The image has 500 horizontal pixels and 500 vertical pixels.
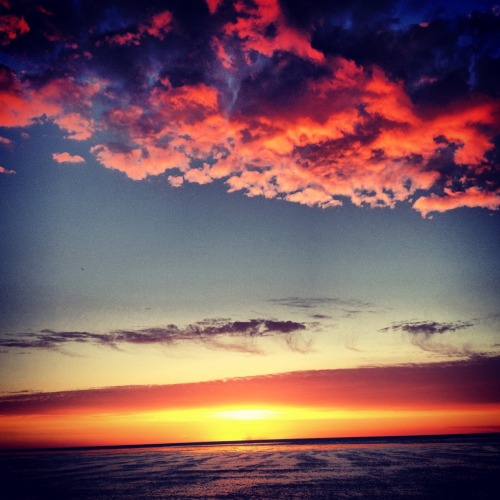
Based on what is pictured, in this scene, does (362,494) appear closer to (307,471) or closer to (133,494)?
(307,471)

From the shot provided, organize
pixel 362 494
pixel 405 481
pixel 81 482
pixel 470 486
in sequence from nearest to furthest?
1. pixel 362 494
2. pixel 470 486
3. pixel 405 481
4. pixel 81 482

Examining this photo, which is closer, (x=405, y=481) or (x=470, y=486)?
(x=470, y=486)

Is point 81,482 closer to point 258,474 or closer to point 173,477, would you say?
point 173,477

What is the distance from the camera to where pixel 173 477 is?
29.8 m

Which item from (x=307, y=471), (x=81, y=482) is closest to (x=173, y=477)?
(x=81, y=482)

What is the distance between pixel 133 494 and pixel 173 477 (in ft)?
25.8

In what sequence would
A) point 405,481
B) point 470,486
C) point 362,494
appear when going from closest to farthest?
point 362,494 < point 470,486 < point 405,481

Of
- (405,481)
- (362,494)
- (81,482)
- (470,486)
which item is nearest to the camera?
(362,494)

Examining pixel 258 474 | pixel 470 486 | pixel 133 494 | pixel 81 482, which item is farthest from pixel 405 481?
pixel 81 482

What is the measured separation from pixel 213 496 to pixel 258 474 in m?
8.52

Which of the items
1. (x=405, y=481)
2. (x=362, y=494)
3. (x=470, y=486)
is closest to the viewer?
(x=362, y=494)

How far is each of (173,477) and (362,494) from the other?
51.1ft

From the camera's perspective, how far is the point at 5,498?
22.7 m

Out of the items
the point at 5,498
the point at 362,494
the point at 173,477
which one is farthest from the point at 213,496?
the point at 5,498
